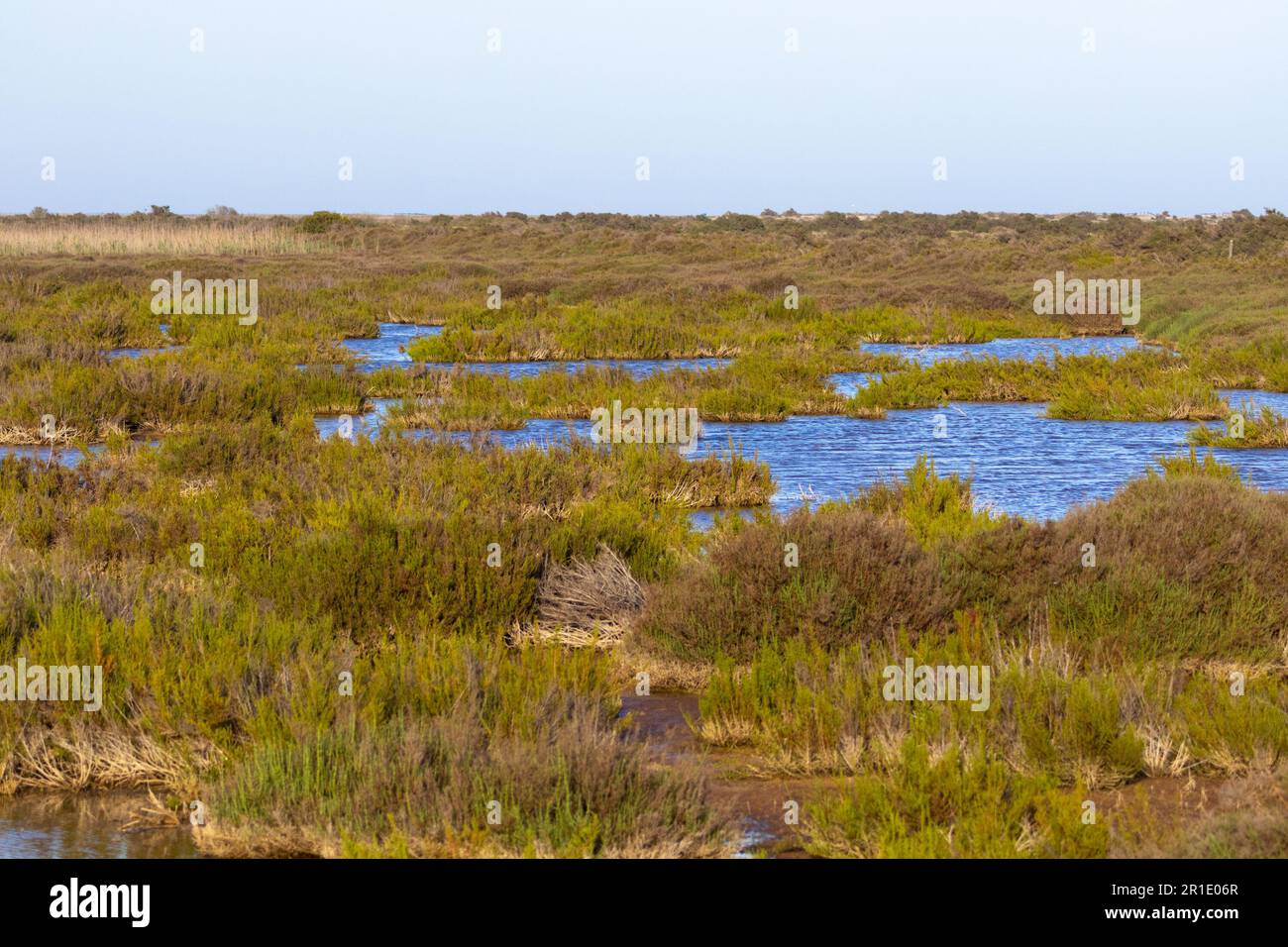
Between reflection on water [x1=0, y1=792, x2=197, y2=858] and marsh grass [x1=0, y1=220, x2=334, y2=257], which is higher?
marsh grass [x1=0, y1=220, x2=334, y2=257]

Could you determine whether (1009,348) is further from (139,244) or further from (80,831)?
(139,244)

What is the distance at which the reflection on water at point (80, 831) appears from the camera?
218 inches

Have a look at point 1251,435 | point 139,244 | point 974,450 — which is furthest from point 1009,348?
point 139,244

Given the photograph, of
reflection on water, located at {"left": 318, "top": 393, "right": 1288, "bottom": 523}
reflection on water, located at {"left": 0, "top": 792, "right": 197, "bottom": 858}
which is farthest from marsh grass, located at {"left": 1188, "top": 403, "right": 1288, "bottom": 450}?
reflection on water, located at {"left": 0, "top": 792, "right": 197, "bottom": 858}

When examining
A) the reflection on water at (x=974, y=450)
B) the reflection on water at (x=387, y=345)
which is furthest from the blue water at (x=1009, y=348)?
the reflection on water at (x=387, y=345)

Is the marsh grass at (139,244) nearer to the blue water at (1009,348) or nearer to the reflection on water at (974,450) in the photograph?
the blue water at (1009,348)

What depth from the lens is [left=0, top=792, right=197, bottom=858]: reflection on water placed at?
218 inches

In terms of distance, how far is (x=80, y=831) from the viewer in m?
5.78

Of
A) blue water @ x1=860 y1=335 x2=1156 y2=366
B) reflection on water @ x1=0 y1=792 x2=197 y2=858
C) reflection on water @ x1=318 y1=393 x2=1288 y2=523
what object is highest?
blue water @ x1=860 y1=335 x2=1156 y2=366

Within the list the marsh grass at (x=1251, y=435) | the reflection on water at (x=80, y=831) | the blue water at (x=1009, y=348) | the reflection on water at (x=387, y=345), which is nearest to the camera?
the reflection on water at (x=80, y=831)

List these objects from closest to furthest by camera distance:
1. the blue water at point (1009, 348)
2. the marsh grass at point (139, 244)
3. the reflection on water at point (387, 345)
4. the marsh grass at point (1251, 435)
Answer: the marsh grass at point (1251, 435), the reflection on water at point (387, 345), the blue water at point (1009, 348), the marsh grass at point (139, 244)

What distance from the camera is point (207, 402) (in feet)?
58.8

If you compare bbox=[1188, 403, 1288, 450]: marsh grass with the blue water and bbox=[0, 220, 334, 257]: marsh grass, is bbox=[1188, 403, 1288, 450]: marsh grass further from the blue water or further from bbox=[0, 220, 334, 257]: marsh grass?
bbox=[0, 220, 334, 257]: marsh grass
